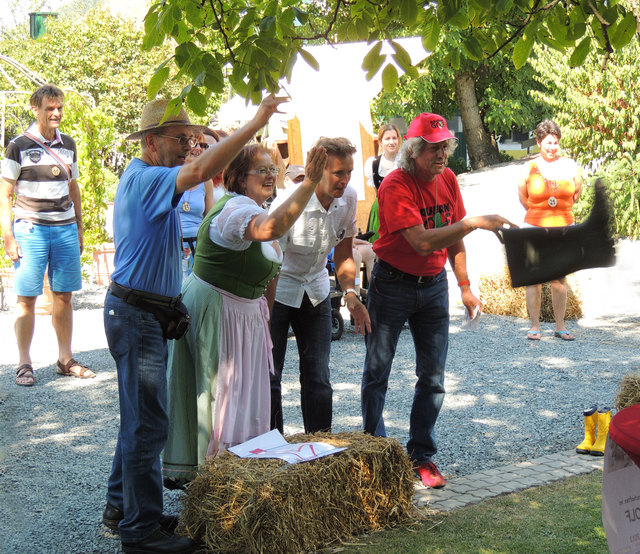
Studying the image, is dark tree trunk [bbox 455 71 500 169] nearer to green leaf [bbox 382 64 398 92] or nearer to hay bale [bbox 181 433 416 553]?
green leaf [bbox 382 64 398 92]

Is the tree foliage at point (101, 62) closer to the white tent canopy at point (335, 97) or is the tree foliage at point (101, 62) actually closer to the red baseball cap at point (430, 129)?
the white tent canopy at point (335, 97)

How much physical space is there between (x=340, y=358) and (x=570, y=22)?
16.4 ft

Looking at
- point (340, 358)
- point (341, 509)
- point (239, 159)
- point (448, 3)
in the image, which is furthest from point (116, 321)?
point (340, 358)

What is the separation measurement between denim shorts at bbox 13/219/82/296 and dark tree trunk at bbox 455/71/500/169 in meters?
24.3

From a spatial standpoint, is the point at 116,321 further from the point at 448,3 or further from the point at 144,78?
the point at 144,78

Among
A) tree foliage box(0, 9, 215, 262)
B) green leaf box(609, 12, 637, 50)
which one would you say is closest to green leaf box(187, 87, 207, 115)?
green leaf box(609, 12, 637, 50)

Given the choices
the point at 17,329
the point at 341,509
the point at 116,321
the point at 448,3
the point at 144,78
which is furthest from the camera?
the point at 144,78

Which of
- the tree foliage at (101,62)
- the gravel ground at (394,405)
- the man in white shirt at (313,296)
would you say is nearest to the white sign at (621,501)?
the gravel ground at (394,405)

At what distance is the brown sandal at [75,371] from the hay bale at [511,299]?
5025mm

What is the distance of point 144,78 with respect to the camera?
1282 inches

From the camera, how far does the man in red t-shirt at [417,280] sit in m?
4.82

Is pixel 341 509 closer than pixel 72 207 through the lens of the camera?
Yes

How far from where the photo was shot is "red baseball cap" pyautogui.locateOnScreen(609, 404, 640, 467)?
2332mm

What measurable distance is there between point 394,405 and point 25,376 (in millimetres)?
3291
